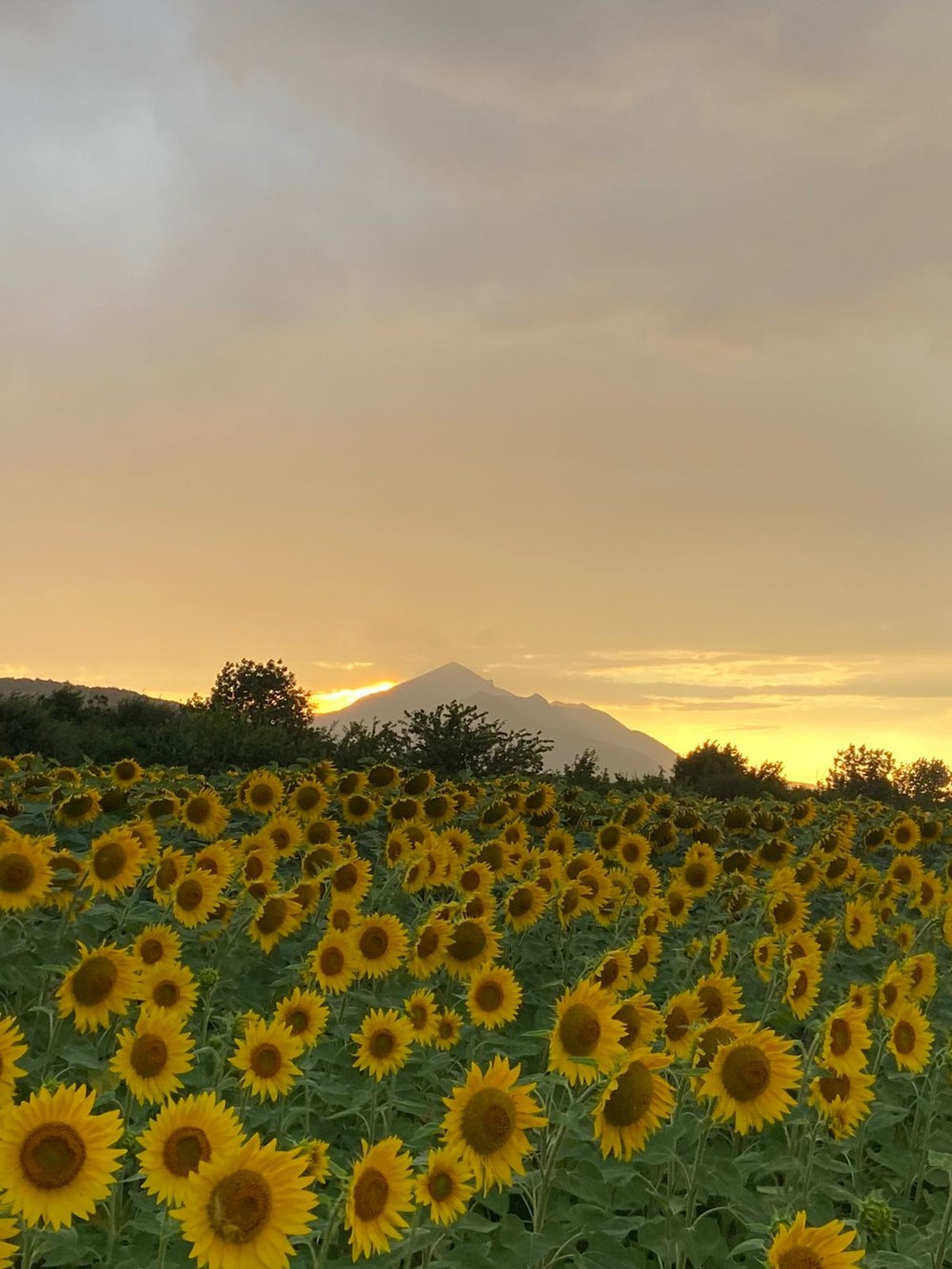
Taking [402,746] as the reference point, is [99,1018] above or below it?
below

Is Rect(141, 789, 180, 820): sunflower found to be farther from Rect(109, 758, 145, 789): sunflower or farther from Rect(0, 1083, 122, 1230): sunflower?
Rect(0, 1083, 122, 1230): sunflower

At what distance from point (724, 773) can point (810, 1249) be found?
3895 centimetres

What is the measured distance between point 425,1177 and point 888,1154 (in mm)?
4281

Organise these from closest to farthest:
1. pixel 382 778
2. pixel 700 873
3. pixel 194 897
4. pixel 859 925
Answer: pixel 194 897 < pixel 859 925 < pixel 700 873 < pixel 382 778

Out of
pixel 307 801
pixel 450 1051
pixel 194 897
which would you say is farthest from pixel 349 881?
pixel 307 801

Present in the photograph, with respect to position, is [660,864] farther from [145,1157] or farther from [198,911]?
[145,1157]

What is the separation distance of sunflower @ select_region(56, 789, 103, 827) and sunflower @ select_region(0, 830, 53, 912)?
338cm

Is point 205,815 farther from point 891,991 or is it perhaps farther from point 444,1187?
point 444,1187

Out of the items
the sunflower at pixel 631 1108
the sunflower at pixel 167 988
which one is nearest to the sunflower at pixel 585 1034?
the sunflower at pixel 631 1108

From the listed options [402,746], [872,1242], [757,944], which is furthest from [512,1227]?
[402,746]

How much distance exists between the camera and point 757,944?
8086 millimetres

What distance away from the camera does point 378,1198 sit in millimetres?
4129

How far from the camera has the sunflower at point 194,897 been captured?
8234 millimetres

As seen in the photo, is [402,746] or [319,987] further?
[402,746]
